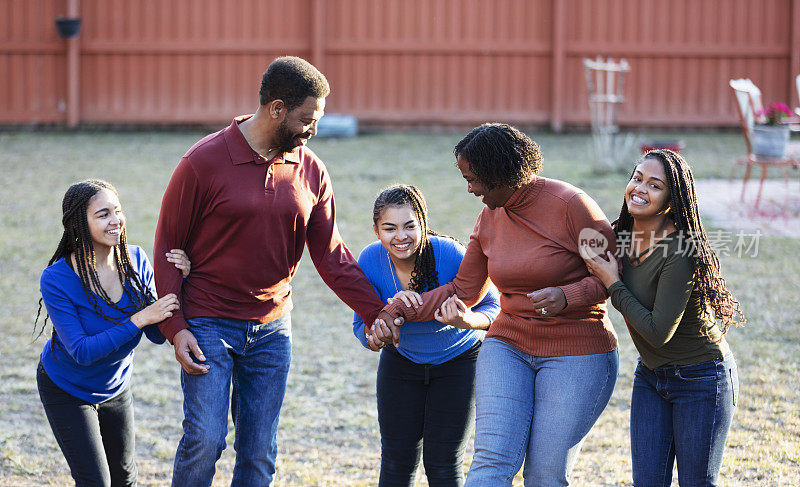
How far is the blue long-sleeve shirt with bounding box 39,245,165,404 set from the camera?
3650 millimetres

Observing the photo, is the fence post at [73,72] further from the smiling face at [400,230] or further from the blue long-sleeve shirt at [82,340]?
the smiling face at [400,230]

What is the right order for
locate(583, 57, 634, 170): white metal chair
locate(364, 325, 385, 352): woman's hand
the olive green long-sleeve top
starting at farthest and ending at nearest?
locate(583, 57, 634, 170): white metal chair < locate(364, 325, 385, 352): woman's hand < the olive green long-sleeve top

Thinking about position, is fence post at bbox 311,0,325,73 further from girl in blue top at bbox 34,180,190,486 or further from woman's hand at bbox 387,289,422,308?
woman's hand at bbox 387,289,422,308

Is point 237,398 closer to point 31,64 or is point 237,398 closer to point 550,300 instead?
point 550,300

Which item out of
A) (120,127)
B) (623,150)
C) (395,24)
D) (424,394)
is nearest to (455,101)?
(395,24)

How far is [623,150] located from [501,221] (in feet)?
33.7

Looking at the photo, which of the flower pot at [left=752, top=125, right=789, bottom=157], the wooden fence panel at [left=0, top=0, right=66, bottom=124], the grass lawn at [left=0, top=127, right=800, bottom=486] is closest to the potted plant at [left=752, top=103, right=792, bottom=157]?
the flower pot at [left=752, top=125, right=789, bottom=157]

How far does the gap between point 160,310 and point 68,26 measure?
1428 centimetres

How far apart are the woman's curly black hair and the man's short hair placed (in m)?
0.60

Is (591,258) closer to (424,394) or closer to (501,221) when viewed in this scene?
(501,221)

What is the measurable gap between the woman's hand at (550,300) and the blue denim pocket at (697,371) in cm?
47

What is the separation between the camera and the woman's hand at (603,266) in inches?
136

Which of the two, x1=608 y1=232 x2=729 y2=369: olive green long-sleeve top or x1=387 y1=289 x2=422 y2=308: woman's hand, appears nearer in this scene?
x1=608 y1=232 x2=729 y2=369: olive green long-sleeve top

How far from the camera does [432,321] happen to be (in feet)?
12.8
